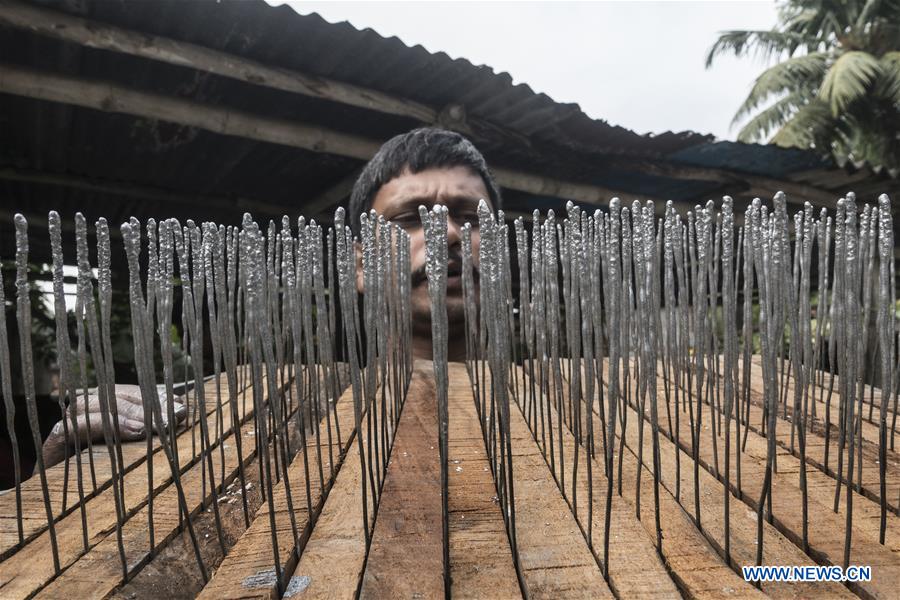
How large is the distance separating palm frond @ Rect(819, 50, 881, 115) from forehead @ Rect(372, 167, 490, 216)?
9.35 meters

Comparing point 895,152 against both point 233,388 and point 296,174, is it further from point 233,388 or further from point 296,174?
point 233,388

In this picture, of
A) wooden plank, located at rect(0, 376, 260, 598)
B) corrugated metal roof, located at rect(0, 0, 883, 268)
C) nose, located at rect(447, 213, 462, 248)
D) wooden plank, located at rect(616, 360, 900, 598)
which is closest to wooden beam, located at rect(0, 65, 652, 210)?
corrugated metal roof, located at rect(0, 0, 883, 268)

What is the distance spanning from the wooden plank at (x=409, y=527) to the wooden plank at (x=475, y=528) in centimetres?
3

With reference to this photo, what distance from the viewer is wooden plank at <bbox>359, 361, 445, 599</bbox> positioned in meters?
0.72

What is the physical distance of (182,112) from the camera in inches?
87.0

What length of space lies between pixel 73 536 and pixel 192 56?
1602 mm

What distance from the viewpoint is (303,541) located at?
84 centimetres

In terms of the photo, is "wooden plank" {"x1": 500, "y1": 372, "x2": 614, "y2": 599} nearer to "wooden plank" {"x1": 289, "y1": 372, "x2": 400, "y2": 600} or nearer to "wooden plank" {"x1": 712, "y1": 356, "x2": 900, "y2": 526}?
"wooden plank" {"x1": 289, "y1": 372, "x2": 400, "y2": 600}

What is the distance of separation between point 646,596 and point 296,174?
2.78m

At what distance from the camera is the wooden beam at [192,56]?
1.70 metres

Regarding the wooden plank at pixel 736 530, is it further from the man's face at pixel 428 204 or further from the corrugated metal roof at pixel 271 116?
the corrugated metal roof at pixel 271 116

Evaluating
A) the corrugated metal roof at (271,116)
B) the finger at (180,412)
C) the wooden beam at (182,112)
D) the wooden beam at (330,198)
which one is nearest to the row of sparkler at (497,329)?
the finger at (180,412)

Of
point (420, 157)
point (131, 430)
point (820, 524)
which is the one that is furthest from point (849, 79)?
point (131, 430)

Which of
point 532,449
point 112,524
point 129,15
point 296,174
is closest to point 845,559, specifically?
point 532,449
